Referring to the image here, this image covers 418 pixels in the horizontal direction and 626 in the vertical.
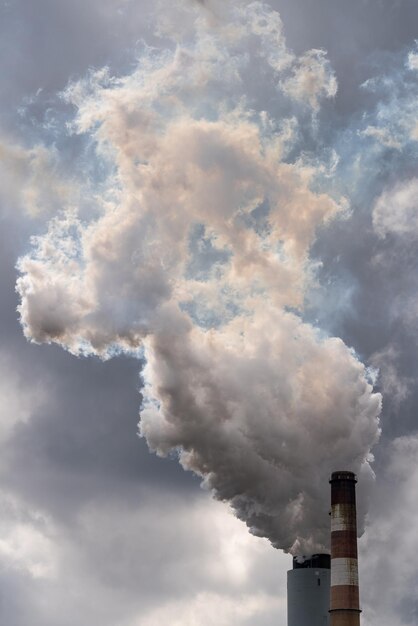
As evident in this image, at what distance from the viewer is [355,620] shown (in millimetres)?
64125

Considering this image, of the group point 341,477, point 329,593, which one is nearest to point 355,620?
point 329,593

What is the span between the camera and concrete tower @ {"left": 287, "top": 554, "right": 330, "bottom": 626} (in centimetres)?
7006

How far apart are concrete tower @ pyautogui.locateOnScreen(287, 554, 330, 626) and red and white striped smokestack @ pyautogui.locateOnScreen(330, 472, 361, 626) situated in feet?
17.4

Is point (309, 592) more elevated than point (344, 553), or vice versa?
point (344, 553)

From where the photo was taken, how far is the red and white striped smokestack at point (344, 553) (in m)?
64.4

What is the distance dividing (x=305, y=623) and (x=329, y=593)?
3.19m

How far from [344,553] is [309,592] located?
7554 mm

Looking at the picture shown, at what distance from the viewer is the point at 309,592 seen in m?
70.7

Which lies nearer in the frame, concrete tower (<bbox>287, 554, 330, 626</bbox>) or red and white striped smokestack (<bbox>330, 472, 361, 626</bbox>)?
red and white striped smokestack (<bbox>330, 472, 361, 626</bbox>)

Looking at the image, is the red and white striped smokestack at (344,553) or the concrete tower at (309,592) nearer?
the red and white striped smokestack at (344,553)

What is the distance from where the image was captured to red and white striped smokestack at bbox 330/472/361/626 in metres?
64.4

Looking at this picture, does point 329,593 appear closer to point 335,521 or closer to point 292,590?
point 292,590

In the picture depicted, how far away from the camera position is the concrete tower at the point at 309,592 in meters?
70.1

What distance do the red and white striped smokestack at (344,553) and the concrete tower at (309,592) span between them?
5.32 metres
